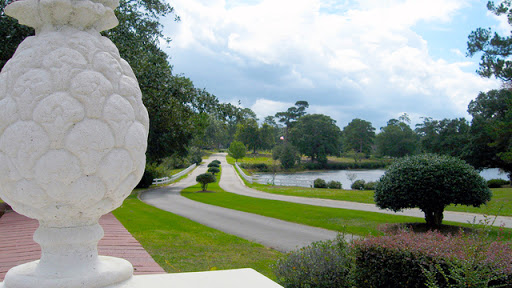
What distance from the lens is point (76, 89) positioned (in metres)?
2.80

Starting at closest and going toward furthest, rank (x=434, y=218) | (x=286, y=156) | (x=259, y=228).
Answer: (x=434, y=218) → (x=259, y=228) → (x=286, y=156)

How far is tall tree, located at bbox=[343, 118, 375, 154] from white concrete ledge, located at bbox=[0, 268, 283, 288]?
90.3 meters

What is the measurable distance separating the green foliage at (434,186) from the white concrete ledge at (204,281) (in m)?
9.30

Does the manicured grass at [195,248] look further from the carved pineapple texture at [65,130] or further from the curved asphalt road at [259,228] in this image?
the carved pineapple texture at [65,130]

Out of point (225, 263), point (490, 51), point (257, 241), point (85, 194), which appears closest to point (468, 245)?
point (225, 263)

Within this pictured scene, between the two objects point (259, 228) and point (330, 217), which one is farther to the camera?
point (330, 217)

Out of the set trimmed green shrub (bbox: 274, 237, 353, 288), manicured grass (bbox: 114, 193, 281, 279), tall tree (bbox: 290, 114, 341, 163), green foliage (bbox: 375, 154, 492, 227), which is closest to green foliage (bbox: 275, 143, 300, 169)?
tall tree (bbox: 290, 114, 341, 163)

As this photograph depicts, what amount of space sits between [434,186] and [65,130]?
Answer: 11.4 metres

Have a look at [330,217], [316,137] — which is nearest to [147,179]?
[330,217]

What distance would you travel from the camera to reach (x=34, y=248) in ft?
22.6

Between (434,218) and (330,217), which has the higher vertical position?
(434,218)

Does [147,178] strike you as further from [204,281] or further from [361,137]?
[361,137]

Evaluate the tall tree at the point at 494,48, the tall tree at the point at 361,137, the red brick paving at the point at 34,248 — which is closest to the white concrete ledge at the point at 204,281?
the red brick paving at the point at 34,248

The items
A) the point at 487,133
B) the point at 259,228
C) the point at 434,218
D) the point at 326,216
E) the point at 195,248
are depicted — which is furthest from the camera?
the point at 487,133
